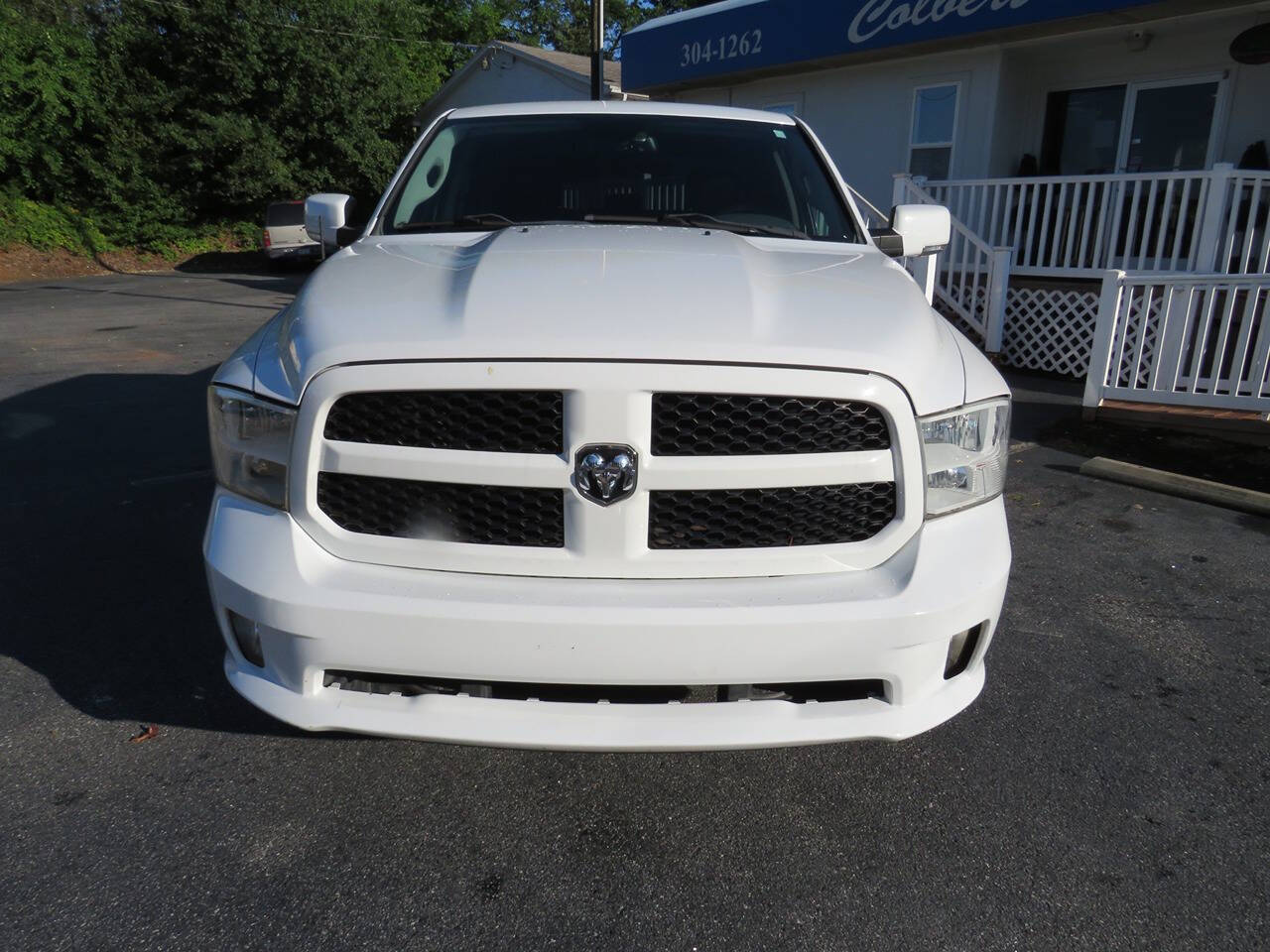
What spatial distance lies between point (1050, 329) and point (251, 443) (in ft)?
29.4

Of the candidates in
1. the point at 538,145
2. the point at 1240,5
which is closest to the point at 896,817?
the point at 538,145

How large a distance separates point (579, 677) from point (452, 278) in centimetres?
111

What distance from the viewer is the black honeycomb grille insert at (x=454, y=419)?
1954mm

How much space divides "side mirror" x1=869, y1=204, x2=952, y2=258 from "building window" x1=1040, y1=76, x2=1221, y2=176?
8707mm

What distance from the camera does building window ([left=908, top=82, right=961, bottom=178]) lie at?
1174cm

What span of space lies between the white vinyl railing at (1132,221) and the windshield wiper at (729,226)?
7291mm

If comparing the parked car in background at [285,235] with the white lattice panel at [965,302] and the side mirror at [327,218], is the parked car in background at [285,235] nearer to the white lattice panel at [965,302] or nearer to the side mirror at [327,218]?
the white lattice panel at [965,302]

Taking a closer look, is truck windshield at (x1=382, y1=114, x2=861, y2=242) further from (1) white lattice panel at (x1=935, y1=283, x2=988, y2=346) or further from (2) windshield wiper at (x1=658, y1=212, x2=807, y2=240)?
(1) white lattice panel at (x1=935, y1=283, x2=988, y2=346)

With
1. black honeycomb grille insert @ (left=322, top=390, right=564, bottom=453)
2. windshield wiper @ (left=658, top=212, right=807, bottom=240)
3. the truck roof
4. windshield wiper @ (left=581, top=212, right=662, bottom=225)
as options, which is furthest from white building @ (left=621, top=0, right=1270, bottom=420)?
black honeycomb grille insert @ (left=322, top=390, right=564, bottom=453)

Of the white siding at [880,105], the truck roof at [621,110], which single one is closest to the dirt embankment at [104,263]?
the white siding at [880,105]

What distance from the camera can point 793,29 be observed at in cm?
1229

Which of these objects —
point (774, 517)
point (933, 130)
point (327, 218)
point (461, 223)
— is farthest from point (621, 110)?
point (933, 130)

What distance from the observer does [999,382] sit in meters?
2.32

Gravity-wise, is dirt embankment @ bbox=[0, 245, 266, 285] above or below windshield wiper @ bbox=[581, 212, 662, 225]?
below
